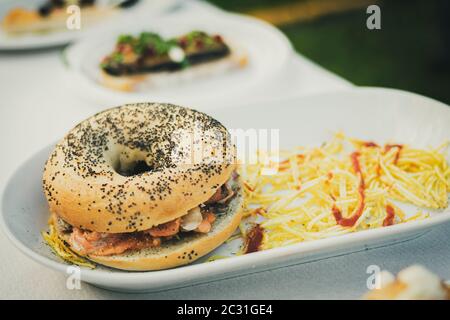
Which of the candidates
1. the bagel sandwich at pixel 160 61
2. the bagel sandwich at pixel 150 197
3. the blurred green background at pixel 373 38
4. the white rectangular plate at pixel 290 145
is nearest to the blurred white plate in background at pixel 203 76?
the bagel sandwich at pixel 160 61

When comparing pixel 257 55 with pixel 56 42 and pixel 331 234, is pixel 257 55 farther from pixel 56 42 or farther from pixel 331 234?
pixel 331 234

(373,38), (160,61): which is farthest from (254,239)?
(373,38)

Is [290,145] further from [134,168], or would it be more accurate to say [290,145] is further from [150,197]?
[150,197]

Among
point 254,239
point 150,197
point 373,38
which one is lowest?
point 254,239

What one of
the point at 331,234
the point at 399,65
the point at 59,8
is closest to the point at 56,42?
the point at 59,8

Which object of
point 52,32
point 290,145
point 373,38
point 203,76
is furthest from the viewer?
point 373,38

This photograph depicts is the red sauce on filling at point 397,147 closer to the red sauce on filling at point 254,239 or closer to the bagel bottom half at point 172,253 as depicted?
the red sauce on filling at point 254,239

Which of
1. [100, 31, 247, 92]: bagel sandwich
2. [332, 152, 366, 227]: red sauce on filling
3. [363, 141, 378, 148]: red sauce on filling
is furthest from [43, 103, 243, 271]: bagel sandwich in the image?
[100, 31, 247, 92]: bagel sandwich
